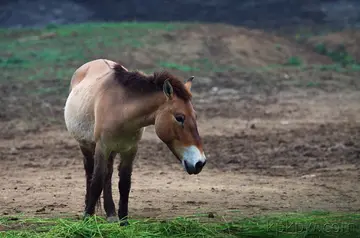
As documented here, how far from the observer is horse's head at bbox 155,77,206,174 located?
20.3 ft

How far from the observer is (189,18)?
2558 centimetres

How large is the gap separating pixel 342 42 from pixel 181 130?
60.9 ft

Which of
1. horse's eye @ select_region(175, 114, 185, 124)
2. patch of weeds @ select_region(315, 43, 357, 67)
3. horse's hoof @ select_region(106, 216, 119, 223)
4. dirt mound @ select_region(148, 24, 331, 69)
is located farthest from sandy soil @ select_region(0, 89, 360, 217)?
patch of weeds @ select_region(315, 43, 357, 67)

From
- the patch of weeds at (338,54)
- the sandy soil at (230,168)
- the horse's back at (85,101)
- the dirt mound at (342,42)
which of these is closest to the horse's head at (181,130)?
the horse's back at (85,101)

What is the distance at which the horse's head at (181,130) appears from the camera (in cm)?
619

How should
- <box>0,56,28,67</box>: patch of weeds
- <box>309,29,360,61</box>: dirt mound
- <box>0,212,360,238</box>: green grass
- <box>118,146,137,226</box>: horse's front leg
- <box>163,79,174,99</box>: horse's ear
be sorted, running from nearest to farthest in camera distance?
<box>0,212,360,238</box>: green grass, <box>163,79,174,99</box>: horse's ear, <box>118,146,137,226</box>: horse's front leg, <box>0,56,28,67</box>: patch of weeds, <box>309,29,360,61</box>: dirt mound

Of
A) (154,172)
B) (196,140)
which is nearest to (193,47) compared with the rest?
(154,172)

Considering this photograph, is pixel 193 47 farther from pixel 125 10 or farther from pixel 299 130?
pixel 299 130

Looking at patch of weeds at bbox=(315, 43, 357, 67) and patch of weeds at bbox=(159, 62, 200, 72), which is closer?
patch of weeds at bbox=(159, 62, 200, 72)

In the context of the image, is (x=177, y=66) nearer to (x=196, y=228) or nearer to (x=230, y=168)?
(x=230, y=168)

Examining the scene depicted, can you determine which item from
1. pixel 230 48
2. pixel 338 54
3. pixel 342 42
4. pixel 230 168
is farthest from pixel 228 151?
pixel 342 42

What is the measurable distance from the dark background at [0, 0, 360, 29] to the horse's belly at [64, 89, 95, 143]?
17891 mm

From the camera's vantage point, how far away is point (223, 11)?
2580 centimetres

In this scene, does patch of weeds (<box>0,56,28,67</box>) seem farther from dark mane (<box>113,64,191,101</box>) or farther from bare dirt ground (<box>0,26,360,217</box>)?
dark mane (<box>113,64,191,101</box>)
